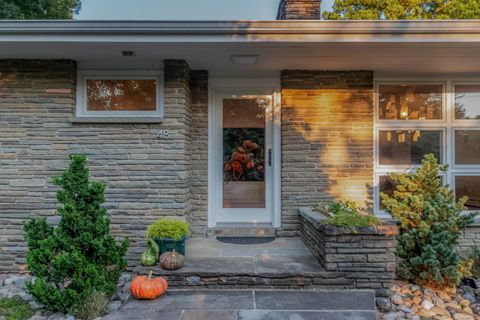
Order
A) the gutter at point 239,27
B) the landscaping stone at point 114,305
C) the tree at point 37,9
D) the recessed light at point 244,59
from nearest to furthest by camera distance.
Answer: the landscaping stone at point 114,305 < the gutter at point 239,27 < the recessed light at point 244,59 < the tree at point 37,9

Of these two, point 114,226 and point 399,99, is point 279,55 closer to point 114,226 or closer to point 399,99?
point 399,99

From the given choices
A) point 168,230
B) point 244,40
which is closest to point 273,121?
point 244,40

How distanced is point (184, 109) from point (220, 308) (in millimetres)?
2374

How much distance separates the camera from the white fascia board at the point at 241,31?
327 cm

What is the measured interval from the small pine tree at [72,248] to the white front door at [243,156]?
2.05m

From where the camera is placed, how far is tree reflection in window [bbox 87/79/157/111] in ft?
13.7

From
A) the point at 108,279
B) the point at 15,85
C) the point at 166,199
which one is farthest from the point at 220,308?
the point at 15,85

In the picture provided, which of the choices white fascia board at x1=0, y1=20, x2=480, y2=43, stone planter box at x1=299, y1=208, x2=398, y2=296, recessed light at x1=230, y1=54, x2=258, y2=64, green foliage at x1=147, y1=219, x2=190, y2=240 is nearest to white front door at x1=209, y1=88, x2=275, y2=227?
recessed light at x1=230, y1=54, x2=258, y2=64

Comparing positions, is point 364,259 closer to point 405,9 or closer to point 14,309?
point 14,309

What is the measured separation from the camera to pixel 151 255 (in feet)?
11.0

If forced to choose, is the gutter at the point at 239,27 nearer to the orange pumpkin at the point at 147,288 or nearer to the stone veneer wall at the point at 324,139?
the stone veneer wall at the point at 324,139

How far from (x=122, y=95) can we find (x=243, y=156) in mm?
1834

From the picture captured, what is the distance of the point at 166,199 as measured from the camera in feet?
13.3

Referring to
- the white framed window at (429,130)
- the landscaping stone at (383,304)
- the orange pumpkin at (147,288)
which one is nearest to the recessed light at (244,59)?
the white framed window at (429,130)
